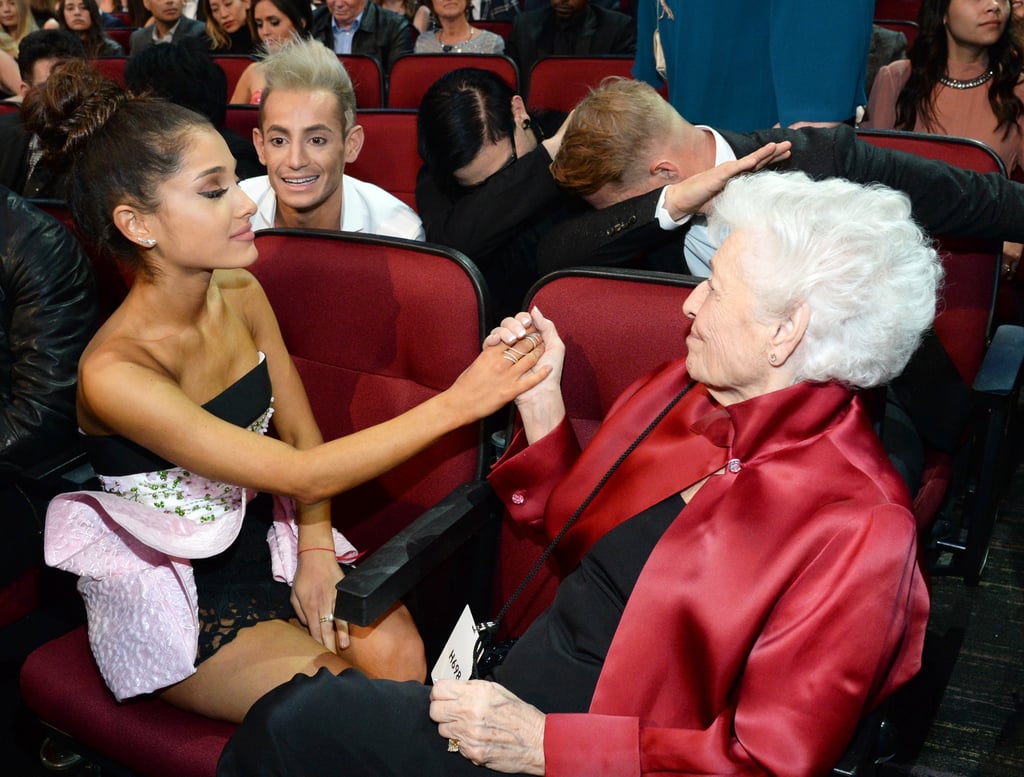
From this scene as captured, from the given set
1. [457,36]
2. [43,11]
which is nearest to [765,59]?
[457,36]

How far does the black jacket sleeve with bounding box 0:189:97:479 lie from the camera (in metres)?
1.83

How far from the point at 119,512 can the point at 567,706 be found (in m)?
0.76

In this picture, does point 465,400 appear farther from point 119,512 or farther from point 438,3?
point 438,3

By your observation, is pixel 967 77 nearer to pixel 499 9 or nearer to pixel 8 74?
pixel 499 9

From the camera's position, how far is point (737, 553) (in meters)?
1.21

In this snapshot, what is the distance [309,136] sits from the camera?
7.45ft

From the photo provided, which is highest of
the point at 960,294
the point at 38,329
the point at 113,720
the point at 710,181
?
the point at 710,181

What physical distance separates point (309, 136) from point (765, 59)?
3.72 feet

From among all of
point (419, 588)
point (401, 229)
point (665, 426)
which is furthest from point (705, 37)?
point (419, 588)

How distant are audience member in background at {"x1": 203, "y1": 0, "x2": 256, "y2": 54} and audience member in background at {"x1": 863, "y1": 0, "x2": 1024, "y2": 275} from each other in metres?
3.45

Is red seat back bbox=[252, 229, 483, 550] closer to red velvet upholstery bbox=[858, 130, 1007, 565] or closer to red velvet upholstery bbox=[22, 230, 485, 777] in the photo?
red velvet upholstery bbox=[22, 230, 485, 777]

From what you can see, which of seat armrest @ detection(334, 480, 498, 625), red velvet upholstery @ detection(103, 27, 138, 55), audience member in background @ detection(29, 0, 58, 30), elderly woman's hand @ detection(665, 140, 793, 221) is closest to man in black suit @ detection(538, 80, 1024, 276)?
elderly woman's hand @ detection(665, 140, 793, 221)

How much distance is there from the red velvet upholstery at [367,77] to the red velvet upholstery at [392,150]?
1.19 metres

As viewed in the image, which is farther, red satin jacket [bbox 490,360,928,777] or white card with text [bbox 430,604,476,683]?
white card with text [bbox 430,604,476,683]
